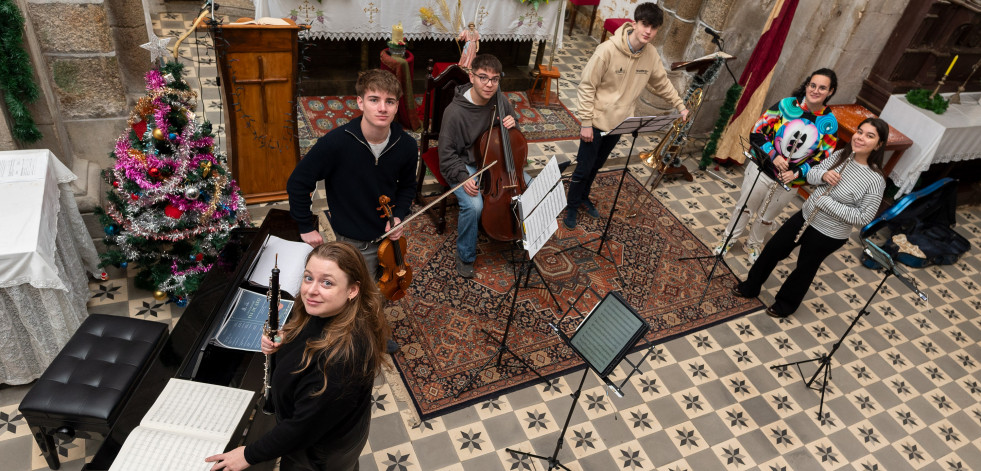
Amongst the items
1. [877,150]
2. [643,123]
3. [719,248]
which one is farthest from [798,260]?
[643,123]

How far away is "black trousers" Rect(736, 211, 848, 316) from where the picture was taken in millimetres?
4309

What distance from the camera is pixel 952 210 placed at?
5.70 m

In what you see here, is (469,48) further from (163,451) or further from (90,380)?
(163,451)

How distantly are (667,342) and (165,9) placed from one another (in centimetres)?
671

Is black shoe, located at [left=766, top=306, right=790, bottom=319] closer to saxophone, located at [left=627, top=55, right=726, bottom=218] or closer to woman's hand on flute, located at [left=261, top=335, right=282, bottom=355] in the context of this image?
saxophone, located at [left=627, top=55, right=726, bottom=218]

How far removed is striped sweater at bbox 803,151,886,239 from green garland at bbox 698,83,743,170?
1.88 meters

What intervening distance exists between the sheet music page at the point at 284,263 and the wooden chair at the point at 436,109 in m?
1.47

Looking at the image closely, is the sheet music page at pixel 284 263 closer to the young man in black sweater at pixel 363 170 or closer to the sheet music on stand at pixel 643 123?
the young man in black sweater at pixel 363 170

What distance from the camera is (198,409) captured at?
2.49 m

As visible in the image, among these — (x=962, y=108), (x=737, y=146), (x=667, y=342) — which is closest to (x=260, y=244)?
(x=667, y=342)

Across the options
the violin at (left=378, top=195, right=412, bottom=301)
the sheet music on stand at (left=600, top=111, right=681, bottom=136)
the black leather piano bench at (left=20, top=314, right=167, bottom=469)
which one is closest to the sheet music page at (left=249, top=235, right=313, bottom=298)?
the violin at (left=378, top=195, right=412, bottom=301)

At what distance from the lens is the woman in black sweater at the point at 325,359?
2025mm

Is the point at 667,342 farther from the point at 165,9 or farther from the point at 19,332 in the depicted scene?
the point at 165,9

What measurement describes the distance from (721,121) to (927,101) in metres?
1.84
